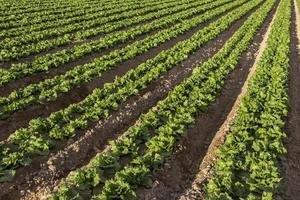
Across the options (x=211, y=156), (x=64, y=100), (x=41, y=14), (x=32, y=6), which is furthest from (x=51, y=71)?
(x=32, y=6)

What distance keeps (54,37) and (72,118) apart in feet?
45.9

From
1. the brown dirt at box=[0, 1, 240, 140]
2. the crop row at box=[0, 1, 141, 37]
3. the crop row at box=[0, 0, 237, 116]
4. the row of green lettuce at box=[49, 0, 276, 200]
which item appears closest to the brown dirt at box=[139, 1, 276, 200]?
the row of green lettuce at box=[49, 0, 276, 200]

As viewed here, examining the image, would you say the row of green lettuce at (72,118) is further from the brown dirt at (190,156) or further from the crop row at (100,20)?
the crop row at (100,20)

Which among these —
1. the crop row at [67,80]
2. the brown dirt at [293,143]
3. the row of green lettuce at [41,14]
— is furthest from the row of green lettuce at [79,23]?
the brown dirt at [293,143]

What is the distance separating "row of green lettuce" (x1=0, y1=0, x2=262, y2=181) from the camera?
1262cm

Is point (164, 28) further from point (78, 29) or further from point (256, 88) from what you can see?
point (256, 88)

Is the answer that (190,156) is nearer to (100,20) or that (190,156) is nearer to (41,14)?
(100,20)

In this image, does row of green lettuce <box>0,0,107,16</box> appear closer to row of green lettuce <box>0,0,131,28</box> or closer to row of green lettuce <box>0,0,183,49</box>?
row of green lettuce <box>0,0,131,28</box>

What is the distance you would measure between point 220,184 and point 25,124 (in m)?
7.71

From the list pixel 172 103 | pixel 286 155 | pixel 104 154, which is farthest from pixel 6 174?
pixel 286 155

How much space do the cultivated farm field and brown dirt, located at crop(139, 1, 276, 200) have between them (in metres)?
0.05

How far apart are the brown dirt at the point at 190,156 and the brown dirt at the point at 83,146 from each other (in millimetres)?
2499

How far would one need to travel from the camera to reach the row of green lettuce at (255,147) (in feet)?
39.1

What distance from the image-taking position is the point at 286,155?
14.9 meters
